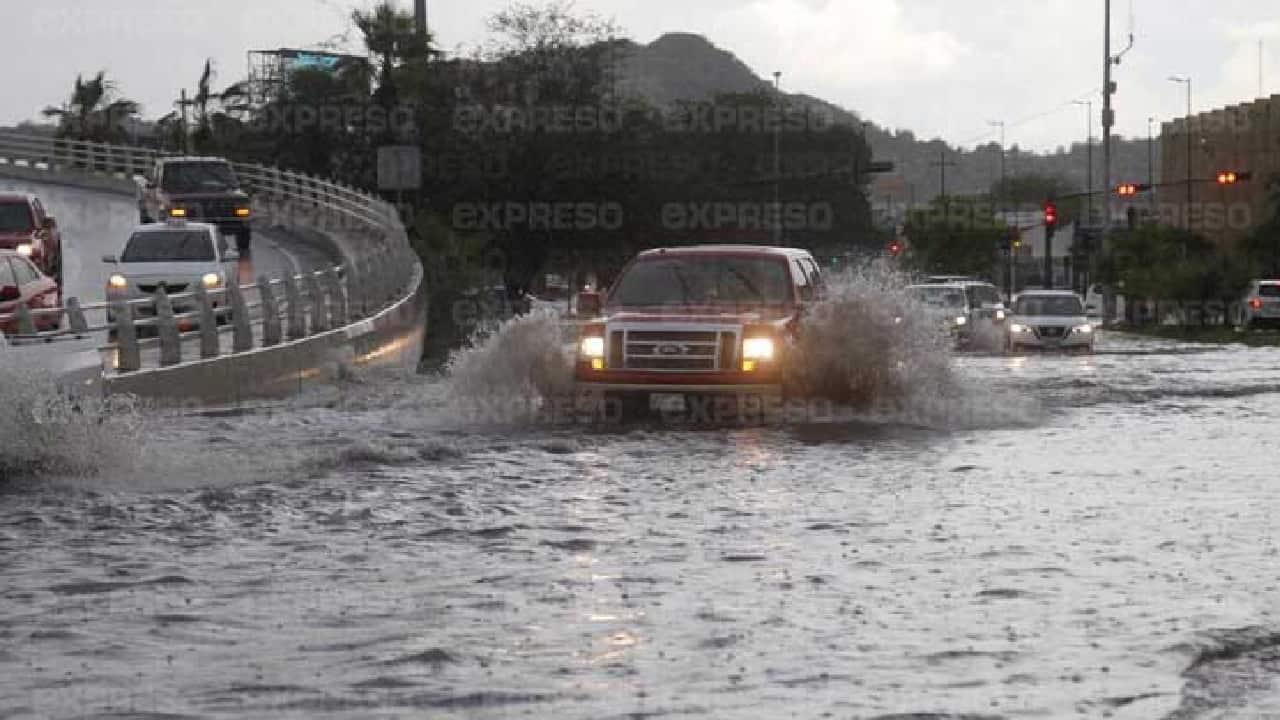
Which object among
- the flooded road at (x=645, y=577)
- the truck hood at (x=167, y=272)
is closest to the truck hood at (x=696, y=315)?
the flooded road at (x=645, y=577)

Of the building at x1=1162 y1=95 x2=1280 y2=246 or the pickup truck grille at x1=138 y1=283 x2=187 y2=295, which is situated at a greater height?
the building at x1=1162 y1=95 x2=1280 y2=246

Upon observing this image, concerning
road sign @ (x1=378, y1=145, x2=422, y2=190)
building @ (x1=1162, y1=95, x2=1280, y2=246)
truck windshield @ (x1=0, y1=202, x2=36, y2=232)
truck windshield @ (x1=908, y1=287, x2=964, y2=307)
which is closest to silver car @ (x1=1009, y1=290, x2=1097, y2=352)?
truck windshield @ (x1=908, y1=287, x2=964, y2=307)

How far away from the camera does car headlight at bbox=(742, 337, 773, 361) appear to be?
2027 centimetres

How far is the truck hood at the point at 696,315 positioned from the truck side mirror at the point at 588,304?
5.0 inches

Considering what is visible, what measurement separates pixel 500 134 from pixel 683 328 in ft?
153

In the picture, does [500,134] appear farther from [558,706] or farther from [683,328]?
[558,706]

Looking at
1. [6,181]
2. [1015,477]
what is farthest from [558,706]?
[6,181]

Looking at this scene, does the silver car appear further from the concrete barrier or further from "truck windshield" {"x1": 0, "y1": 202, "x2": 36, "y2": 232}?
"truck windshield" {"x1": 0, "y1": 202, "x2": 36, "y2": 232}

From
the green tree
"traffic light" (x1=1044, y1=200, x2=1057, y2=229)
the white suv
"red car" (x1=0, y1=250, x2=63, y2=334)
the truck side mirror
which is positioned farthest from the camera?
the green tree

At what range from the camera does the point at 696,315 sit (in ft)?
67.9

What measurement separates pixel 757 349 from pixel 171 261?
18870 millimetres

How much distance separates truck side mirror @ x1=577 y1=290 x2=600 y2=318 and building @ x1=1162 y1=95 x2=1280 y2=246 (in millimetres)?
86469

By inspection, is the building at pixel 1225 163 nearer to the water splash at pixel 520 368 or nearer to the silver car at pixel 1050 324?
the silver car at pixel 1050 324

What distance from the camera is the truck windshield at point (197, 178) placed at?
51812 mm
